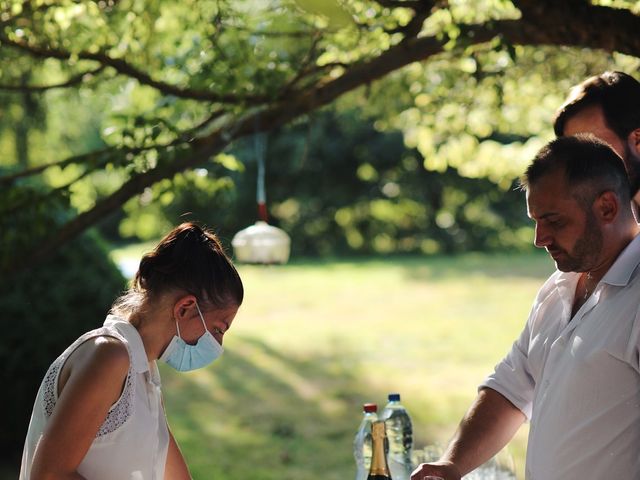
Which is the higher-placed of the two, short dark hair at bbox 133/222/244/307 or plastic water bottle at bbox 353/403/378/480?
short dark hair at bbox 133/222/244/307

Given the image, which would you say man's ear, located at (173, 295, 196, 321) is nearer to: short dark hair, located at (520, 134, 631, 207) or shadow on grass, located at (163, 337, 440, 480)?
short dark hair, located at (520, 134, 631, 207)

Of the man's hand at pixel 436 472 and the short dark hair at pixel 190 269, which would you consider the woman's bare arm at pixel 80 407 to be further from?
the man's hand at pixel 436 472

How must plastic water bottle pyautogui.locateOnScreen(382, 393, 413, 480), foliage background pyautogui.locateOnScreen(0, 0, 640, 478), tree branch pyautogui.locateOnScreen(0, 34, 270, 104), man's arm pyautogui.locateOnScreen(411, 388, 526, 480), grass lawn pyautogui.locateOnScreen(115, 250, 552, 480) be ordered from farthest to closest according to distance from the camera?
1. grass lawn pyautogui.locateOnScreen(115, 250, 552, 480)
2. tree branch pyautogui.locateOnScreen(0, 34, 270, 104)
3. foliage background pyautogui.locateOnScreen(0, 0, 640, 478)
4. plastic water bottle pyautogui.locateOnScreen(382, 393, 413, 480)
5. man's arm pyautogui.locateOnScreen(411, 388, 526, 480)

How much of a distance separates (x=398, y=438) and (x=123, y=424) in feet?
5.05

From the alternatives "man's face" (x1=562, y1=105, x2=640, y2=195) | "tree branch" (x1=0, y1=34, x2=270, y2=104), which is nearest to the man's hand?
"man's face" (x1=562, y1=105, x2=640, y2=195)

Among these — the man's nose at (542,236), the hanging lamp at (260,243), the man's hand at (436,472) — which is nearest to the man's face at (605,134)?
the man's nose at (542,236)

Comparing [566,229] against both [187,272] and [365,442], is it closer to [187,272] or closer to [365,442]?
[187,272]

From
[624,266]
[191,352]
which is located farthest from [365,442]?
[624,266]

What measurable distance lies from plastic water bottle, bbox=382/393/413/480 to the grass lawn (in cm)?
403

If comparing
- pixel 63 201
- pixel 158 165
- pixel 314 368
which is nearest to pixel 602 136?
pixel 158 165

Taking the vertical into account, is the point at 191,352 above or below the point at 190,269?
below

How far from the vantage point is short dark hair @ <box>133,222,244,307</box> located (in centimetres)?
254

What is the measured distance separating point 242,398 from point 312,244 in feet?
42.2

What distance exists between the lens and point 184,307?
2551mm
